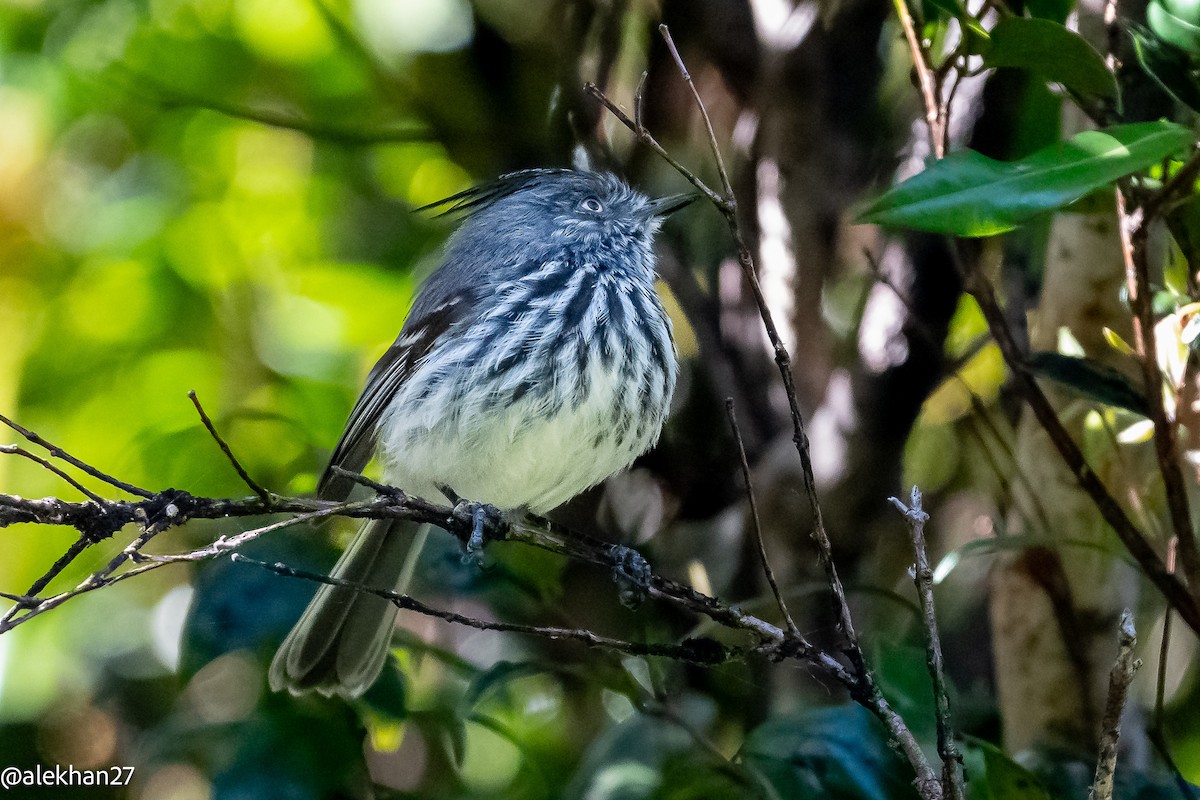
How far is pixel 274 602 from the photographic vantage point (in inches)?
116

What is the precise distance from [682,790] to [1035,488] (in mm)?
1161

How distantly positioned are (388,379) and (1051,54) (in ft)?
5.80

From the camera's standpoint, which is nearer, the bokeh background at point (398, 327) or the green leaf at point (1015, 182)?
the green leaf at point (1015, 182)

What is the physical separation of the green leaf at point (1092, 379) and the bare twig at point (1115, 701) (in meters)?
1.06

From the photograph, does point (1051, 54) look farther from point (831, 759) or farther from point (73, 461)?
point (73, 461)

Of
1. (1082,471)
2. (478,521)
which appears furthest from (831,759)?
(478,521)

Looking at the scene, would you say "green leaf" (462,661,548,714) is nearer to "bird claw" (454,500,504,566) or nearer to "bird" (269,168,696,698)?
"bird" (269,168,696,698)

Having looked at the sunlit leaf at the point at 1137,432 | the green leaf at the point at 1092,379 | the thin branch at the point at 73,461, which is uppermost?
the thin branch at the point at 73,461

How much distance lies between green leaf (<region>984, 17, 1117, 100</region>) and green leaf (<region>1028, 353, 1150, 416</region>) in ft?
1.86

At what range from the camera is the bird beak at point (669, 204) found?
3.27 metres

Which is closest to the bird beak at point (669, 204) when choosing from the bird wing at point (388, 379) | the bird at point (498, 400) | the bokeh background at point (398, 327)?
the bird at point (498, 400)

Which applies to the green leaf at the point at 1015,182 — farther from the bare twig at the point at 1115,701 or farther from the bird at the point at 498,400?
the bird at the point at 498,400

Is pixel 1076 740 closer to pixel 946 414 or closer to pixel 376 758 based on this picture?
pixel 946 414

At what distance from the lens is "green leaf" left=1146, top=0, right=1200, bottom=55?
2045 millimetres
